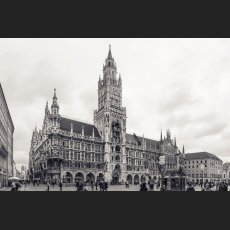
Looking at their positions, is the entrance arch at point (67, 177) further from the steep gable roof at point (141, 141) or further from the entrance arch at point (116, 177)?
the steep gable roof at point (141, 141)

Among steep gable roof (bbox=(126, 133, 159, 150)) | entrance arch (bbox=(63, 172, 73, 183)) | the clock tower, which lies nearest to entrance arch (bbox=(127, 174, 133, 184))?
the clock tower

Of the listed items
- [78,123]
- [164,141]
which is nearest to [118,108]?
[78,123]

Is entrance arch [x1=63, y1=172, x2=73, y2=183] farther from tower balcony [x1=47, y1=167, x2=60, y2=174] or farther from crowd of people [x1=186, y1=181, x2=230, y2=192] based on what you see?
crowd of people [x1=186, y1=181, x2=230, y2=192]

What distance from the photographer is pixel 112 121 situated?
85250 mm

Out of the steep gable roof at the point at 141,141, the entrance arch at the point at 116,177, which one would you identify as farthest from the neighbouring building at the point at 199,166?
the entrance arch at the point at 116,177

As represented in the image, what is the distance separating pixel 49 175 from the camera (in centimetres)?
6750

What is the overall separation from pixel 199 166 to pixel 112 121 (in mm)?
62061

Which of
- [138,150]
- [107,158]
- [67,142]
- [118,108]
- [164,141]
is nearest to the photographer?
[67,142]

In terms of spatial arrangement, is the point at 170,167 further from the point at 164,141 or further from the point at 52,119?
the point at 52,119

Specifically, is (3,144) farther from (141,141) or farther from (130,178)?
(141,141)

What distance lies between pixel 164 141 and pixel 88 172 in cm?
4322

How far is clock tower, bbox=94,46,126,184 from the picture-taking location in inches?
3238

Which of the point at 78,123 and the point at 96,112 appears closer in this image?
the point at 78,123

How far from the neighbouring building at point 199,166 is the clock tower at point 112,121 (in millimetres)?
54959
